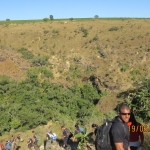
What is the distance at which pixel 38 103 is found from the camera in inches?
701

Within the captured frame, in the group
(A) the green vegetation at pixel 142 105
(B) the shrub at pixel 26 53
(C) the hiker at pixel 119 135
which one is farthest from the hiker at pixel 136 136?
(B) the shrub at pixel 26 53

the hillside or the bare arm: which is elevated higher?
the hillside

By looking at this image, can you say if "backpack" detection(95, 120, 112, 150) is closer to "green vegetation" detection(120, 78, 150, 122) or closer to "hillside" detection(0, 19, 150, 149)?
"green vegetation" detection(120, 78, 150, 122)

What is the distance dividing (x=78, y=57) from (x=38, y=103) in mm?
16956

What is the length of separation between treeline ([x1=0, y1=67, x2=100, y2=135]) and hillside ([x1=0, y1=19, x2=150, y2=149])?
0.10 m

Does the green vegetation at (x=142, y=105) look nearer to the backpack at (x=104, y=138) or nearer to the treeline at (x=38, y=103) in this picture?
the treeline at (x=38, y=103)

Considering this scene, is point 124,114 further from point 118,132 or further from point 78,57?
point 78,57

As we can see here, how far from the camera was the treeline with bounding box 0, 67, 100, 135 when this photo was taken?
15.6 m

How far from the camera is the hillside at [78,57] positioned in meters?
22.0

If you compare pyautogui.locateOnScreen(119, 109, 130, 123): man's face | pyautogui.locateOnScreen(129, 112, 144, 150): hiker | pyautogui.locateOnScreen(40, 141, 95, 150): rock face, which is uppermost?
pyautogui.locateOnScreen(119, 109, 130, 123): man's face

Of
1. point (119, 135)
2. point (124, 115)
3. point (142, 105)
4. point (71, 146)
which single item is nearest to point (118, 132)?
point (119, 135)

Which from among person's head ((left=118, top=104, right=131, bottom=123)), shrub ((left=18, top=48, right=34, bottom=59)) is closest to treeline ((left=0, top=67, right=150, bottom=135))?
person's head ((left=118, top=104, right=131, bottom=123))

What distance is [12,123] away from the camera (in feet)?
50.0

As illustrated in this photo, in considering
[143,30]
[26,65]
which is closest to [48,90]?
[26,65]
